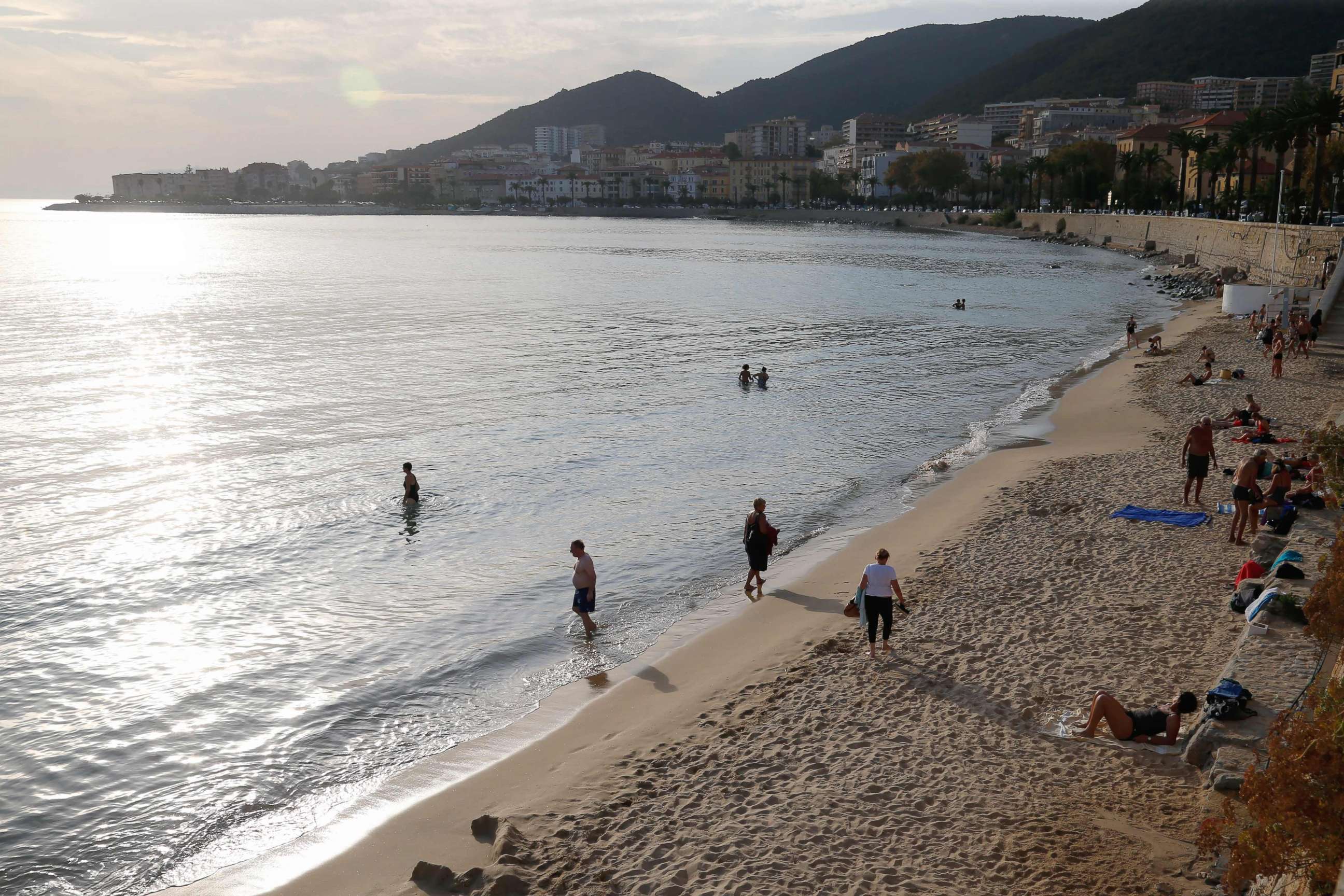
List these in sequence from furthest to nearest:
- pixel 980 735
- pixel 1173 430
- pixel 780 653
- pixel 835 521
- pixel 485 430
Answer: pixel 485 430 < pixel 1173 430 < pixel 835 521 < pixel 780 653 < pixel 980 735

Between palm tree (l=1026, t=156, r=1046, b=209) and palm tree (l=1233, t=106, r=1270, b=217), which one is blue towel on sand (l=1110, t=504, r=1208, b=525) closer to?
palm tree (l=1233, t=106, r=1270, b=217)

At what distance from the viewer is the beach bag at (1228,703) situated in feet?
27.1

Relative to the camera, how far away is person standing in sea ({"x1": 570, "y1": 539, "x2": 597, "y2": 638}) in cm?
1229

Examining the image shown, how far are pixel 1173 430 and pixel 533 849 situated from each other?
63.0 feet

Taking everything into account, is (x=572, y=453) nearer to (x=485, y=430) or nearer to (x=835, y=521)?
(x=485, y=430)

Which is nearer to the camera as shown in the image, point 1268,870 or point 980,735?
point 1268,870

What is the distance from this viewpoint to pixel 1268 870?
491 centimetres

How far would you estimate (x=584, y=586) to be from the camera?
1248cm

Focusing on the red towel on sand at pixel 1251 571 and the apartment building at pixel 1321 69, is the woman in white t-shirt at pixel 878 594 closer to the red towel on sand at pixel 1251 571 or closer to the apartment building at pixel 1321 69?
the red towel on sand at pixel 1251 571

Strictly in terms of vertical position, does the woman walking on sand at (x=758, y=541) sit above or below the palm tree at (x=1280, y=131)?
below

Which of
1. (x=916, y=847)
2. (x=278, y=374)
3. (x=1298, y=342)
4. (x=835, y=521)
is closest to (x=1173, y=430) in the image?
(x=835, y=521)

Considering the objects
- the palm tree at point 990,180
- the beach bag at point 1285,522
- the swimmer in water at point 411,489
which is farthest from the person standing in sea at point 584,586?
the palm tree at point 990,180

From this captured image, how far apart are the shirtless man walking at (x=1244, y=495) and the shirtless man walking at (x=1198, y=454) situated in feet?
3.43

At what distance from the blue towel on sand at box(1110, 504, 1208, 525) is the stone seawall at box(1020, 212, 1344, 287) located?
31650 mm
